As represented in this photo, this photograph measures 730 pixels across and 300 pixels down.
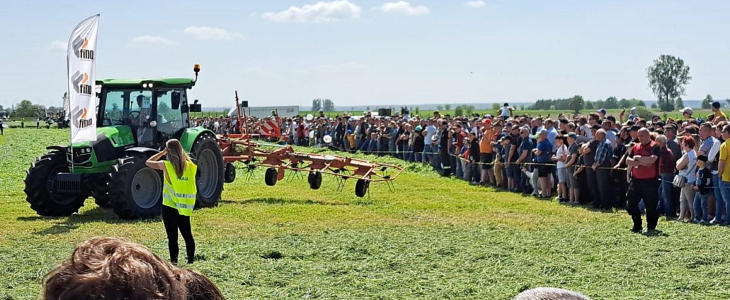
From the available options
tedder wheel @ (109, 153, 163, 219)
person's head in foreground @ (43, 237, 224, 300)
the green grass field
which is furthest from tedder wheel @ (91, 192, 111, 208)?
person's head in foreground @ (43, 237, 224, 300)

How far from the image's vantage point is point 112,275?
1708 millimetres

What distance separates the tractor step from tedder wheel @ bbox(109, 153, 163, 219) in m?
0.76

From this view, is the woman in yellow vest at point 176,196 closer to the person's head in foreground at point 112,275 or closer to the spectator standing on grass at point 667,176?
the spectator standing on grass at point 667,176

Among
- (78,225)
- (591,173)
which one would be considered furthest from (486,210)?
(78,225)

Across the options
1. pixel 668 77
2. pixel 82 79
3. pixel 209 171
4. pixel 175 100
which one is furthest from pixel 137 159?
pixel 668 77

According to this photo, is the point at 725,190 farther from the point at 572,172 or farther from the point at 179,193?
the point at 179,193

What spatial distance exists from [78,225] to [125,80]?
3.61m

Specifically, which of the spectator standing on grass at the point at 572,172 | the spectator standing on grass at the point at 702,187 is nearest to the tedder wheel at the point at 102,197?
the spectator standing on grass at the point at 572,172

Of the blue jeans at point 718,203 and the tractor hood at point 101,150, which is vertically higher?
the tractor hood at point 101,150

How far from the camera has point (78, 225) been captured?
48.6ft

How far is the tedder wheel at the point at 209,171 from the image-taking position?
17578 millimetres

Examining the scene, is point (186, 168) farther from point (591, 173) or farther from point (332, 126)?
point (332, 126)

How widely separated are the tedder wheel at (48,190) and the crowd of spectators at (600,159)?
30.4 ft

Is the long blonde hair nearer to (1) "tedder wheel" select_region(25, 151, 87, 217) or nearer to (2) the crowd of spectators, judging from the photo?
(1) "tedder wheel" select_region(25, 151, 87, 217)
